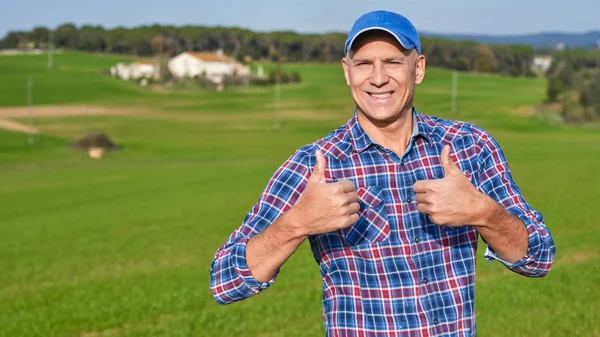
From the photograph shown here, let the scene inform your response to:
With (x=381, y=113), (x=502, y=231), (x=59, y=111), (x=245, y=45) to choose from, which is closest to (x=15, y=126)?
(x=59, y=111)

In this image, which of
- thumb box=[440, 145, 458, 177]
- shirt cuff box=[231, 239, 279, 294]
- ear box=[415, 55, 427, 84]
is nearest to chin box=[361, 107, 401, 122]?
ear box=[415, 55, 427, 84]

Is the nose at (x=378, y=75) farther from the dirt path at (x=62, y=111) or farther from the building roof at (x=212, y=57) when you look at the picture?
the building roof at (x=212, y=57)

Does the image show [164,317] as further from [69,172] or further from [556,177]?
[69,172]

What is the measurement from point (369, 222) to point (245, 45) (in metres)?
149

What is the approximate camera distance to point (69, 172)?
42.9 m

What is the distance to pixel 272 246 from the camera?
11.4 feet

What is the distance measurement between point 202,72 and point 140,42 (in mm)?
28046

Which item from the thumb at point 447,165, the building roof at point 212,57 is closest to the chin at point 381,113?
the thumb at point 447,165

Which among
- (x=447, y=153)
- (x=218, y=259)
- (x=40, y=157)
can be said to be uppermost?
(x=447, y=153)

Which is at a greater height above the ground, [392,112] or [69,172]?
[392,112]

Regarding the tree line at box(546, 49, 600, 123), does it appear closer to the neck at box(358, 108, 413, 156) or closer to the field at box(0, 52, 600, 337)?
the field at box(0, 52, 600, 337)

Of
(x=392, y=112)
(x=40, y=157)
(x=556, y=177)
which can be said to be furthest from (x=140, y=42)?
(x=392, y=112)

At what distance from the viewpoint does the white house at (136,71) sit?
119750 millimetres

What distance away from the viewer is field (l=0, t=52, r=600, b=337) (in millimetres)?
11328
